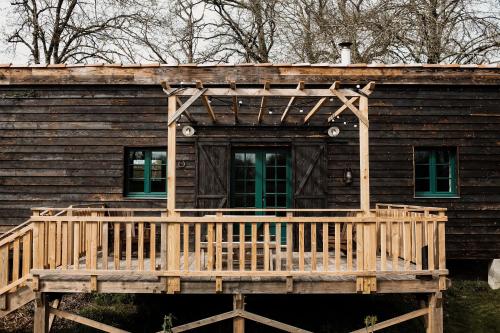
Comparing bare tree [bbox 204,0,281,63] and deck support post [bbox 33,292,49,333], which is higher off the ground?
bare tree [bbox 204,0,281,63]

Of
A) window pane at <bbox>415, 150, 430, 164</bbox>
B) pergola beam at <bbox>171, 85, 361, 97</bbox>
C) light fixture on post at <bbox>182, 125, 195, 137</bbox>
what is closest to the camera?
pergola beam at <bbox>171, 85, 361, 97</bbox>

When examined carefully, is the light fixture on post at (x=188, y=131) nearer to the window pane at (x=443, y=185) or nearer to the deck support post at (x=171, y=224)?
the deck support post at (x=171, y=224)

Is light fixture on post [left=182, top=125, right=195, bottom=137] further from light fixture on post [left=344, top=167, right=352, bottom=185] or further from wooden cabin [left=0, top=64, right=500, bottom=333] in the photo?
light fixture on post [left=344, top=167, right=352, bottom=185]

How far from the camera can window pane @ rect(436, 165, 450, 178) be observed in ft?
30.6

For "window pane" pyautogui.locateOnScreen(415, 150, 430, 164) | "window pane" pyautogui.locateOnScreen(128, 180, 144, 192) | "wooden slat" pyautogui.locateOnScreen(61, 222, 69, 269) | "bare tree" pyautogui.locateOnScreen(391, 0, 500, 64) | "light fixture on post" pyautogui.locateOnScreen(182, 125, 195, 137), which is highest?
"bare tree" pyautogui.locateOnScreen(391, 0, 500, 64)

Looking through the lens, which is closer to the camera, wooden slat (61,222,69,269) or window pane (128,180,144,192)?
wooden slat (61,222,69,269)

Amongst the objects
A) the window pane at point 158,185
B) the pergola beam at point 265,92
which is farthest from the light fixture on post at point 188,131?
the pergola beam at point 265,92

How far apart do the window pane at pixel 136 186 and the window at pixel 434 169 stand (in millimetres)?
5760

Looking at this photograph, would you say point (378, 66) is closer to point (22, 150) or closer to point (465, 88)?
point (465, 88)

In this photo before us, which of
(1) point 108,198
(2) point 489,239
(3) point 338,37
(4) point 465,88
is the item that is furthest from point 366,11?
(1) point 108,198

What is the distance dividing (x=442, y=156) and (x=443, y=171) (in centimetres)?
32

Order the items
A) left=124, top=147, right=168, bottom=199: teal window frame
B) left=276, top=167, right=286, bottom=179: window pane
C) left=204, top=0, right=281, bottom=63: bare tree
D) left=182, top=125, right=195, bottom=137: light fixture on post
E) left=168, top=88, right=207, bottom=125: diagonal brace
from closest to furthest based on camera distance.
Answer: left=168, top=88, right=207, bottom=125: diagonal brace, left=182, top=125, right=195, bottom=137: light fixture on post, left=124, top=147, right=168, bottom=199: teal window frame, left=276, top=167, right=286, bottom=179: window pane, left=204, top=0, right=281, bottom=63: bare tree

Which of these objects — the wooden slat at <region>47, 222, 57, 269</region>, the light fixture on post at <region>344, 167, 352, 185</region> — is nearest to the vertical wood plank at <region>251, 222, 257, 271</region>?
the wooden slat at <region>47, 222, 57, 269</region>

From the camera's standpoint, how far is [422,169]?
30.7ft
